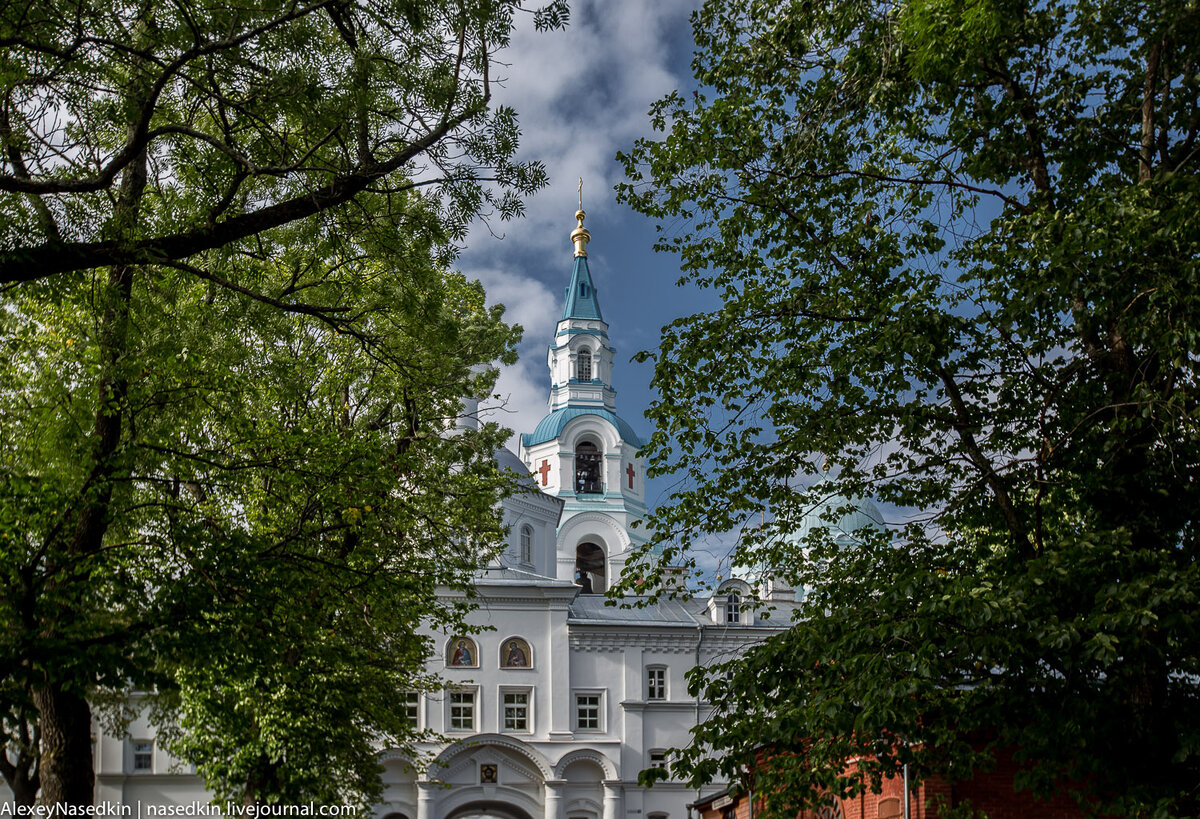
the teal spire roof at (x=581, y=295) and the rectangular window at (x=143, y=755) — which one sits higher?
the teal spire roof at (x=581, y=295)

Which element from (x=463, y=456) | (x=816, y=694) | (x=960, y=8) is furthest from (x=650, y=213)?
(x=463, y=456)

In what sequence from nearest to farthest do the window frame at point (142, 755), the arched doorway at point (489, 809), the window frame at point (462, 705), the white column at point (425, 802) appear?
the white column at point (425, 802) < the window frame at point (142, 755) < the arched doorway at point (489, 809) < the window frame at point (462, 705)

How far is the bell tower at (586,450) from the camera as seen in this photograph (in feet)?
188

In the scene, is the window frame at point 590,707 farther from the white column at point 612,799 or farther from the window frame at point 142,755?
the window frame at point 142,755

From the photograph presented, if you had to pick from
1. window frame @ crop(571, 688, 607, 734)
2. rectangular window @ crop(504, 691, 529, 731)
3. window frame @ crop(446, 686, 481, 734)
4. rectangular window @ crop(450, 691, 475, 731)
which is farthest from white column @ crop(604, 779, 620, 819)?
rectangular window @ crop(450, 691, 475, 731)

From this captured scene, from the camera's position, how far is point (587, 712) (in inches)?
1678

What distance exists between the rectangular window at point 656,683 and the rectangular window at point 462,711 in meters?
6.44

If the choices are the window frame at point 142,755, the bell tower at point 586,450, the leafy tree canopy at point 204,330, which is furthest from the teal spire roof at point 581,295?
the leafy tree canopy at point 204,330

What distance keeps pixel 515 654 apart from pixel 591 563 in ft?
50.5

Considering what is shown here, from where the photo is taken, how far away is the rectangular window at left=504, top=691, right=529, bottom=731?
136ft

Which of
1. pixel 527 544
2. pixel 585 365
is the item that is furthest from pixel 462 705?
pixel 585 365

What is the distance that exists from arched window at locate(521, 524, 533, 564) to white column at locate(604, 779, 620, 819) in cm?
1227

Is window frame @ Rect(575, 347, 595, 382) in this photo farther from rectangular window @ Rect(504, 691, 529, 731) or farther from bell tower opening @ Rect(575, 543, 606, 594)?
rectangular window @ Rect(504, 691, 529, 731)

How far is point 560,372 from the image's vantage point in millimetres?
62469
